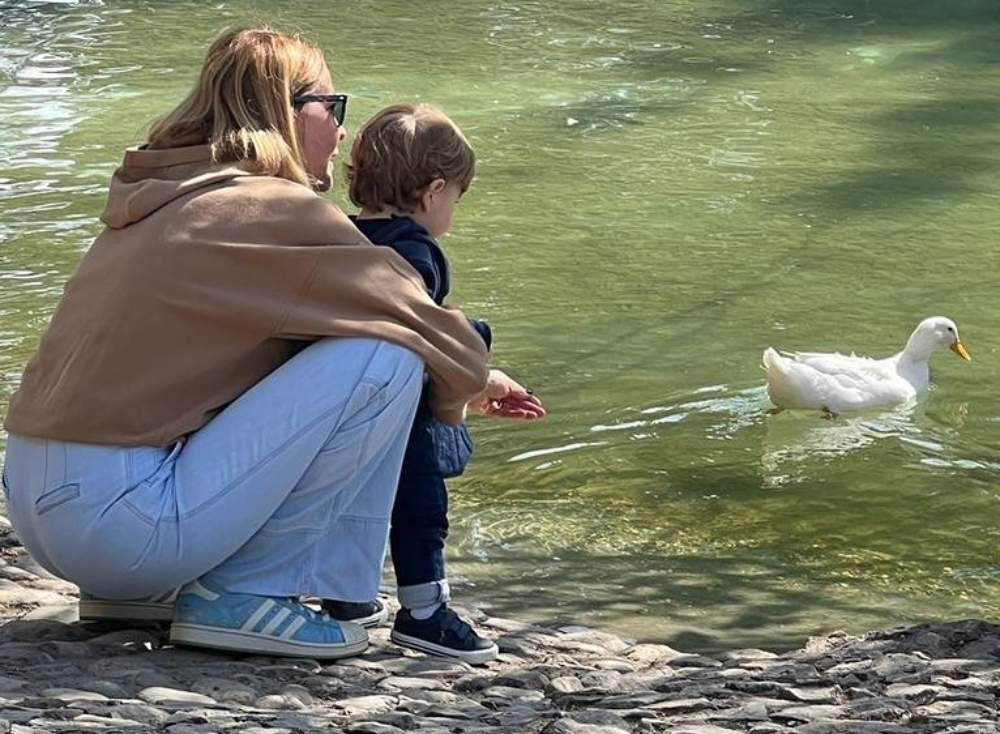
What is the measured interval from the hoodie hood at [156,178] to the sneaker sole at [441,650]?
0.92 meters

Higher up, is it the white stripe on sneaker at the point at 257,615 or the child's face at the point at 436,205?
the child's face at the point at 436,205

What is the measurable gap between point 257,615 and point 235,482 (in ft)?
0.87

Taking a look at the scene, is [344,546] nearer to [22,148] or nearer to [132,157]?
[132,157]

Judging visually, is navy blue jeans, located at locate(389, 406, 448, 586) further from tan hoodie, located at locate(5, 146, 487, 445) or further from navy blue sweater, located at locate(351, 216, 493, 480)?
tan hoodie, located at locate(5, 146, 487, 445)

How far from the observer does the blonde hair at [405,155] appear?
3.46 m

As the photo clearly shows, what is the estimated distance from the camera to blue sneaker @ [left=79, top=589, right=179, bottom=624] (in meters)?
3.41

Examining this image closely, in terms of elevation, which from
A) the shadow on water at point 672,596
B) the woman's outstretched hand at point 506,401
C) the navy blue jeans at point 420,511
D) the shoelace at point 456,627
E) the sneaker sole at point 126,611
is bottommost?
the shadow on water at point 672,596

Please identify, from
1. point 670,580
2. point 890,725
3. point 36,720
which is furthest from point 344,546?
point 670,580

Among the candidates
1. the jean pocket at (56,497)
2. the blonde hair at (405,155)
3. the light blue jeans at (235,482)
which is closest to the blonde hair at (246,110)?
the blonde hair at (405,155)

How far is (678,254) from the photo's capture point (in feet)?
24.6

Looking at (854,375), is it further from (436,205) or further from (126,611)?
(126,611)

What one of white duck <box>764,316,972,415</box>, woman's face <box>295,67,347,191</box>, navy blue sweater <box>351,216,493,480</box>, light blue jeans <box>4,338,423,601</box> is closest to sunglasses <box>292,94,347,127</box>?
woman's face <box>295,67,347,191</box>

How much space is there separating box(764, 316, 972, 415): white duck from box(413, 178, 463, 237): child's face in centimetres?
225

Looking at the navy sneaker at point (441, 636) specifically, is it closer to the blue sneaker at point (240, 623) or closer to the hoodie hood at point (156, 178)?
the blue sneaker at point (240, 623)
